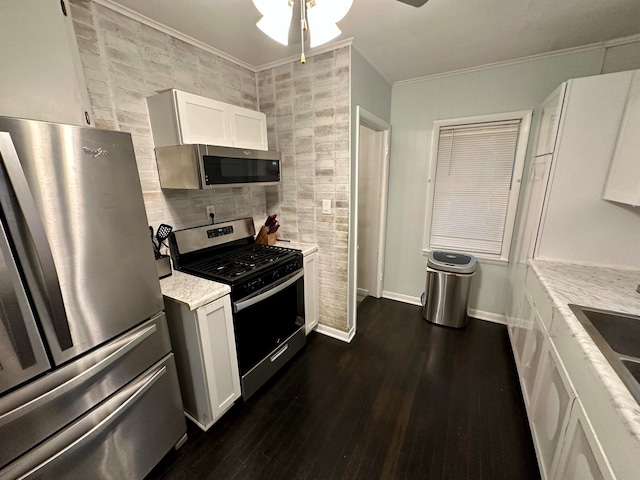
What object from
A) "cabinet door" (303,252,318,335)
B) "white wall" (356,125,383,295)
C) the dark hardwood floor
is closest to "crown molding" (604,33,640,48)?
"white wall" (356,125,383,295)

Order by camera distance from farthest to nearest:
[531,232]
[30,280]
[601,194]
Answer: [531,232] → [601,194] → [30,280]

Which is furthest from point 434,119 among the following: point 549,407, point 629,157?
point 549,407

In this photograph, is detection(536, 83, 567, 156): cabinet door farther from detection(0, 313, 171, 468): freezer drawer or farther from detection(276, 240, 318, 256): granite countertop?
detection(0, 313, 171, 468): freezer drawer

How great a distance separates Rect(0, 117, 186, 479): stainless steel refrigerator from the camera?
84 cm

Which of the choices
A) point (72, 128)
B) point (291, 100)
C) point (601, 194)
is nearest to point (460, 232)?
point (601, 194)

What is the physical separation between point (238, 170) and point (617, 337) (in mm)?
A: 2233

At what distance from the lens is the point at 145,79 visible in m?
1.68

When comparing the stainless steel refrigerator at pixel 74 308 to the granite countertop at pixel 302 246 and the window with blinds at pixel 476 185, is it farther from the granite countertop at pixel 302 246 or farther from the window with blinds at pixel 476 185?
the window with blinds at pixel 476 185

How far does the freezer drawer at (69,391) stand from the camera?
2.82 ft

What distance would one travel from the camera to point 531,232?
2016 mm

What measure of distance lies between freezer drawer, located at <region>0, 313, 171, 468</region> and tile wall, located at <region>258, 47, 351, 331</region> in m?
1.48

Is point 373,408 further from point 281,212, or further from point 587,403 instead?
point 281,212

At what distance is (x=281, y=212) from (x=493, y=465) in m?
2.36

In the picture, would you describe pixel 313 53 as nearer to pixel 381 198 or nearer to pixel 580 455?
pixel 381 198
